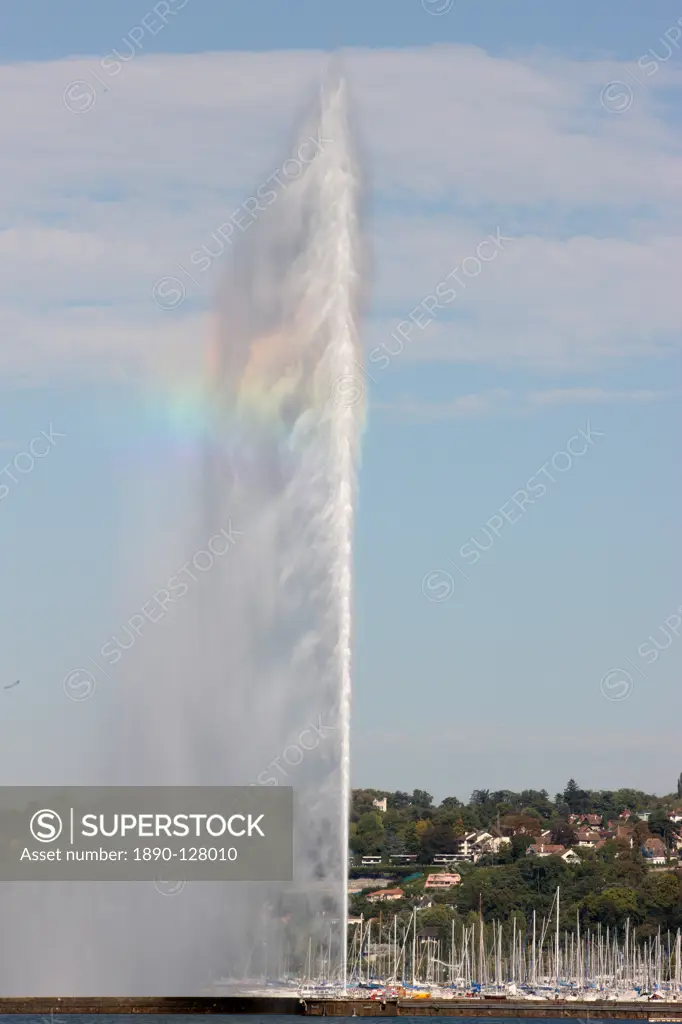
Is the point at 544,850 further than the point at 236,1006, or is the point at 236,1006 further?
the point at 544,850

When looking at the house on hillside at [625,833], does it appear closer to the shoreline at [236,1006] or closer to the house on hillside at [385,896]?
the house on hillside at [385,896]

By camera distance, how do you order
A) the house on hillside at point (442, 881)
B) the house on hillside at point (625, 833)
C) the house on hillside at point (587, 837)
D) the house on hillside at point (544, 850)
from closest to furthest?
the house on hillside at point (442, 881), the house on hillside at point (544, 850), the house on hillside at point (625, 833), the house on hillside at point (587, 837)

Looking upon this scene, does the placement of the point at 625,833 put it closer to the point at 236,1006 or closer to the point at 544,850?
the point at 544,850

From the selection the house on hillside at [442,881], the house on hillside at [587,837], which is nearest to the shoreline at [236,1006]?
the house on hillside at [442,881]

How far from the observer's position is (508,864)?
149500 millimetres

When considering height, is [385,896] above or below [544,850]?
below

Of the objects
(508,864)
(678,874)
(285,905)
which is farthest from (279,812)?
(508,864)

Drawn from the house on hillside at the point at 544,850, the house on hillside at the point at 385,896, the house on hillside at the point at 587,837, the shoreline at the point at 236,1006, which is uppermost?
the house on hillside at the point at 587,837

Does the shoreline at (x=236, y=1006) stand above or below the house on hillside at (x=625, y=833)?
below

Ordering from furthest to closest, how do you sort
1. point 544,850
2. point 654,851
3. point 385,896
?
1. point 654,851
2. point 544,850
3. point 385,896

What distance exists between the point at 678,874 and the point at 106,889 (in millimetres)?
84903

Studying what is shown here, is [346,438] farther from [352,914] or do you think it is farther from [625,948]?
[352,914]

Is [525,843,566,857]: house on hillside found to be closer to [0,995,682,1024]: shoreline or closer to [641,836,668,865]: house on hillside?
[641,836,668,865]: house on hillside

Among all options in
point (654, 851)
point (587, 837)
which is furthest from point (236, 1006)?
point (587, 837)
